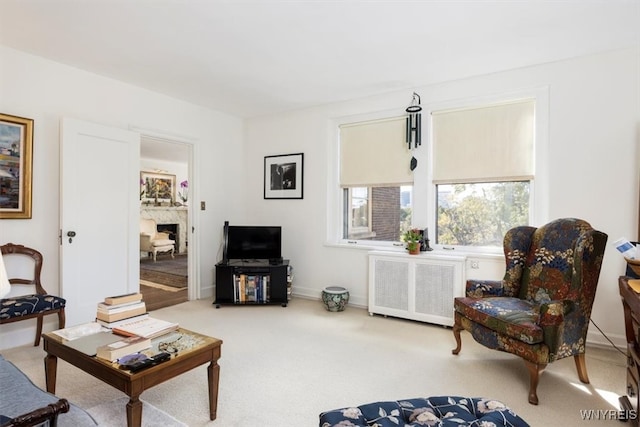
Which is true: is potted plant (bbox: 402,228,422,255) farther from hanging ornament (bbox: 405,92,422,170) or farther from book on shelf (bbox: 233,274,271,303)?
book on shelf (bbox: 233,274,271,303)

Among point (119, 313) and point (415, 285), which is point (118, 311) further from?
point (415, 285)

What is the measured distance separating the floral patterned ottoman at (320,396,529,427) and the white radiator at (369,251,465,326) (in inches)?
Answer: 83.5

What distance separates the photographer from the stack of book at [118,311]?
210 cm

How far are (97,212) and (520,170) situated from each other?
4.18 meters

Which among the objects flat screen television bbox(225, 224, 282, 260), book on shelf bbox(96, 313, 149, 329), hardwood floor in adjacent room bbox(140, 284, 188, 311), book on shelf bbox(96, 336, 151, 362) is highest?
flat screen television bbox(225, 224, 282, 260)

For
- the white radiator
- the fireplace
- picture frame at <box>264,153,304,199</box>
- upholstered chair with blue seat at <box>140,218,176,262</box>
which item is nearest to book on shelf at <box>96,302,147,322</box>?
the white radiator

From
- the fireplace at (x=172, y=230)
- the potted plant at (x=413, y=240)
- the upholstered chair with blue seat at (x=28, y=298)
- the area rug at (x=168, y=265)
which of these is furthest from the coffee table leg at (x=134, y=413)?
the fireplace at (x=172, y=230)

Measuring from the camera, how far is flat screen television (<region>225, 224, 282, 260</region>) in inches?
176

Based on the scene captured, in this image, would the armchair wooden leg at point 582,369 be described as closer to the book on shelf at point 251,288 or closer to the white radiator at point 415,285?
the white radiator at point 415,285

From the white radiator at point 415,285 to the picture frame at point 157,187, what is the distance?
670 centimetres

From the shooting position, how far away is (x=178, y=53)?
121 inches

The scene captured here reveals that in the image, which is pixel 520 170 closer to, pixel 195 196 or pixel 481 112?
pixel 481 112

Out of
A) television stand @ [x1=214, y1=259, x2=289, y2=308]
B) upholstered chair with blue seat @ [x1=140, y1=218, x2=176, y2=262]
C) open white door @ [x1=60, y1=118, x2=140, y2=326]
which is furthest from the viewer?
upholstered chair with blue seat @ [x1=140, y1=218, x2=176, y2=262]

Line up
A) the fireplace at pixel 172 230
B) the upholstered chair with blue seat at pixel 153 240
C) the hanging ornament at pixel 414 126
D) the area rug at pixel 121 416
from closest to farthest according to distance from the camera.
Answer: the area rug at pixel 121 416 < the hanging ornament at pixel 414 126 < the upholstered chair with blue seat at pixel 153 240 < the fireplace at pixel 172 230
